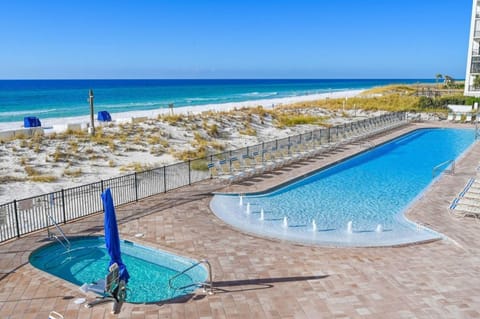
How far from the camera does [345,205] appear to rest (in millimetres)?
14531

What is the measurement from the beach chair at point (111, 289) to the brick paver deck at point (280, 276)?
0.58ft

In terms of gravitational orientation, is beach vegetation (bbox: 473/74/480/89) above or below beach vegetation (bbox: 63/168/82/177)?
above

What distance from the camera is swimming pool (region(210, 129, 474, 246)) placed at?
11.3 meters

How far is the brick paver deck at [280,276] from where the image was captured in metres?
7.33

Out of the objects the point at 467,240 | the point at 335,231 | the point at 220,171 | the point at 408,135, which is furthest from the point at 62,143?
the point at 408,135

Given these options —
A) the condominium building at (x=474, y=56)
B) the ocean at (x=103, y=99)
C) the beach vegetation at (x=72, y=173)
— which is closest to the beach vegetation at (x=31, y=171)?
the beach vegetation at (x=72, y=173)

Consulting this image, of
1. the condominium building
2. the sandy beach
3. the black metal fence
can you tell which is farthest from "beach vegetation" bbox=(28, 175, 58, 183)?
the condominium building

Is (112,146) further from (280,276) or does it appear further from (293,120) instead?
(293,120)

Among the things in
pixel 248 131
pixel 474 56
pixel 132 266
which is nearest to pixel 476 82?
pixel 474 56

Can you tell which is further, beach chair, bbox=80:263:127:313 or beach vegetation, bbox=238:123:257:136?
beach vegetation, bbox=238:123:257:136

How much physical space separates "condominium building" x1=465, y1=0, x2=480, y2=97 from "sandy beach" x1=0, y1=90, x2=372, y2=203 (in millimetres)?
33725

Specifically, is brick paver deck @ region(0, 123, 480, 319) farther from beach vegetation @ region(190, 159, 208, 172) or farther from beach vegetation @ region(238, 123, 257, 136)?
beach vegetation @ region(238, 123, 257, 136)

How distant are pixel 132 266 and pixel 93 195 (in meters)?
5.09

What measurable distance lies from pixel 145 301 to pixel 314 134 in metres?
17.3
